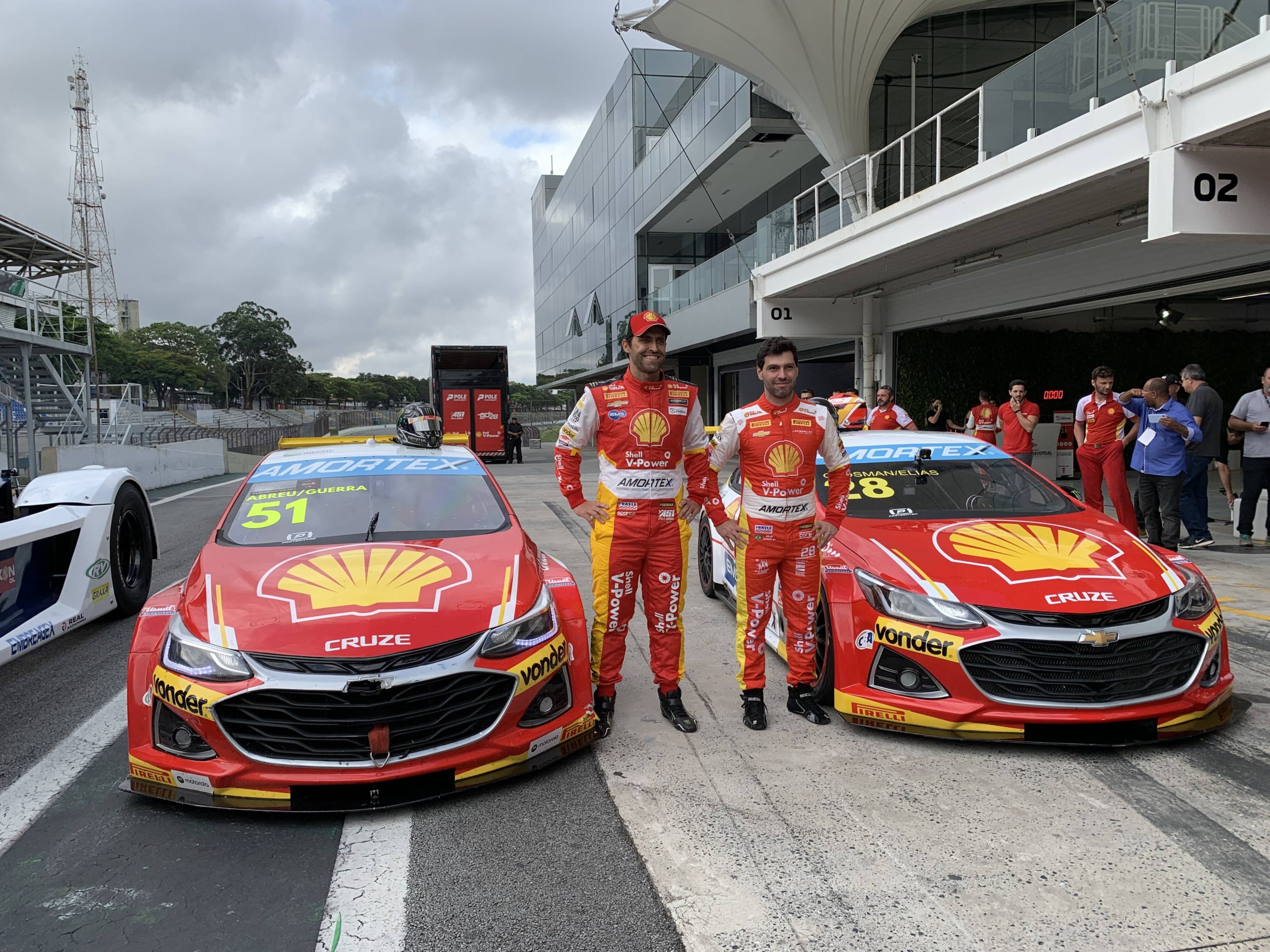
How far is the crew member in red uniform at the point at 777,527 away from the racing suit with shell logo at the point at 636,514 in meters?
0.28

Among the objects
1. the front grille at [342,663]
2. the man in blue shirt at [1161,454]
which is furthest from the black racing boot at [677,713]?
the man in blue shirt at [1161,454]

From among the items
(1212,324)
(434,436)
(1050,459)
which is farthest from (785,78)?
(434,436)

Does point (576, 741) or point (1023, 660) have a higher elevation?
point (1023, 660)

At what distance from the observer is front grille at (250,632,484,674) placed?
308 cm

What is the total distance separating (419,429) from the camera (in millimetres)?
5859

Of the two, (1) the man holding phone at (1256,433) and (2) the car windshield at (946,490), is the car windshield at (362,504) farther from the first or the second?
(1) the man holding phone at (1256,433)

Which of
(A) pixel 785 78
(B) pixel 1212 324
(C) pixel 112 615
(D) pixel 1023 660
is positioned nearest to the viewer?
(D) pixel 1023 660

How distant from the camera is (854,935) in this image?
2.44 m

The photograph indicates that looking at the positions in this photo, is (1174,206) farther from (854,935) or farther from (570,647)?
(854,935)

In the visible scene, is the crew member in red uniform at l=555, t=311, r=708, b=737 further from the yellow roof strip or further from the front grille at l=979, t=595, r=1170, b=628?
the yellow roof strip

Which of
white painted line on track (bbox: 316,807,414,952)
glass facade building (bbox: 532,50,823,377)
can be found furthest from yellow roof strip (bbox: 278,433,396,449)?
glass facade building (bbox: 532,50,823,377)

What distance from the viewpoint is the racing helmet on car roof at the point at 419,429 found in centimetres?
556

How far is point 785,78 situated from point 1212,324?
11509 millimetres

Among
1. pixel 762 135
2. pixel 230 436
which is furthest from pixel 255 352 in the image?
pixel 762 135
